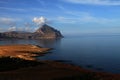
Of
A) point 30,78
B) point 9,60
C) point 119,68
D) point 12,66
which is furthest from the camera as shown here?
point 119,68

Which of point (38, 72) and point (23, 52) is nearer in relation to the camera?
point (38, 72)

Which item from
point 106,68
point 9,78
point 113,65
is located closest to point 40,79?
point 9,78

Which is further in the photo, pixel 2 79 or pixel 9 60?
pixel 9 60

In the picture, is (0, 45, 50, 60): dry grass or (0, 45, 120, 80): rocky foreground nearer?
(0, 45, 120, 80): rocky foreground

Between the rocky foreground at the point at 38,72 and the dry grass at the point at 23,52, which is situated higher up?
the rocky foreground at the point at 38,72

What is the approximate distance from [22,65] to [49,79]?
14.3 meters

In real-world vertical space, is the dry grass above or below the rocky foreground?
below

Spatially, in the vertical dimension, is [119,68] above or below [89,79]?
below

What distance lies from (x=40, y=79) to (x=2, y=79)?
11.9ft

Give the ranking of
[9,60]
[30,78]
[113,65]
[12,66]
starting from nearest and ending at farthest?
[30,78], [12,66], [9,60], [113,65]

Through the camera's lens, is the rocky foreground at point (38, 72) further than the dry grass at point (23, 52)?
No

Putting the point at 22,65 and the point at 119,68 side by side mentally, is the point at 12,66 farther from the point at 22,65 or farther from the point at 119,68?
the point at 119,68

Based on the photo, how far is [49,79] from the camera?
1022 inches

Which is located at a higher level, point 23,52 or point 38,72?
point 38,72
